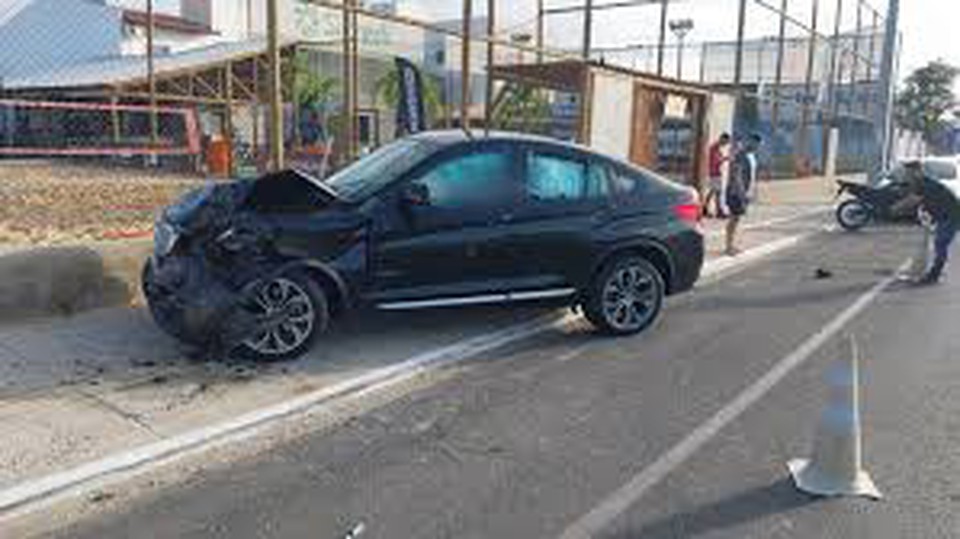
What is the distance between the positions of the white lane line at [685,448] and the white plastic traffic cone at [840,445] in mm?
700

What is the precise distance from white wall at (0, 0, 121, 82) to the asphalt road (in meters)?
40.6

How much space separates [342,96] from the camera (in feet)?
66.8

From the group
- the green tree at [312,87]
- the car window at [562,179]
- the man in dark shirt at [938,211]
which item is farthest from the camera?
the green tree at [312,87]

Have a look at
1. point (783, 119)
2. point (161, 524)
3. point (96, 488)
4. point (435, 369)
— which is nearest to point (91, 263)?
point (435, 369)

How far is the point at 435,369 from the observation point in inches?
277

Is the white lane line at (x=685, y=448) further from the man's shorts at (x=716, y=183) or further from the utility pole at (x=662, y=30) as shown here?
the utility pole at (x=662, y=30)

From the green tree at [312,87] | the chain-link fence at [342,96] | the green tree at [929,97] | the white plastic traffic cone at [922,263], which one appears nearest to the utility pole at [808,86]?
the chain-link fence at [342,96]

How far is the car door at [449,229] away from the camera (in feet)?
24.0

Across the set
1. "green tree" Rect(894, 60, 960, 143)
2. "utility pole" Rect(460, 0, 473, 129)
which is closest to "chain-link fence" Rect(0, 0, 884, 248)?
"utility pole" Rect(460, 0, 473, 129)

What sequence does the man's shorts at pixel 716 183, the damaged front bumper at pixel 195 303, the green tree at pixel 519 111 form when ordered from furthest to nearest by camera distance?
1. the green tree at pixel 519 111
2. the man's shorts at pixel 716 183
3. the damaged front bumper at pixel 195 303

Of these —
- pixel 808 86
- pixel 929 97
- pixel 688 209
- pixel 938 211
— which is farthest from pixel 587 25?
pixel 929 97

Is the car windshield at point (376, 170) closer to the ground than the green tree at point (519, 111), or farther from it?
closer to the ground

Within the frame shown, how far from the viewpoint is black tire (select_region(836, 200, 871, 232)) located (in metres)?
19.6

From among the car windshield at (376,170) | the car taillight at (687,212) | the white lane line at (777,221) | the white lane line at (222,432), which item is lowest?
the white lane line at (777,221)
